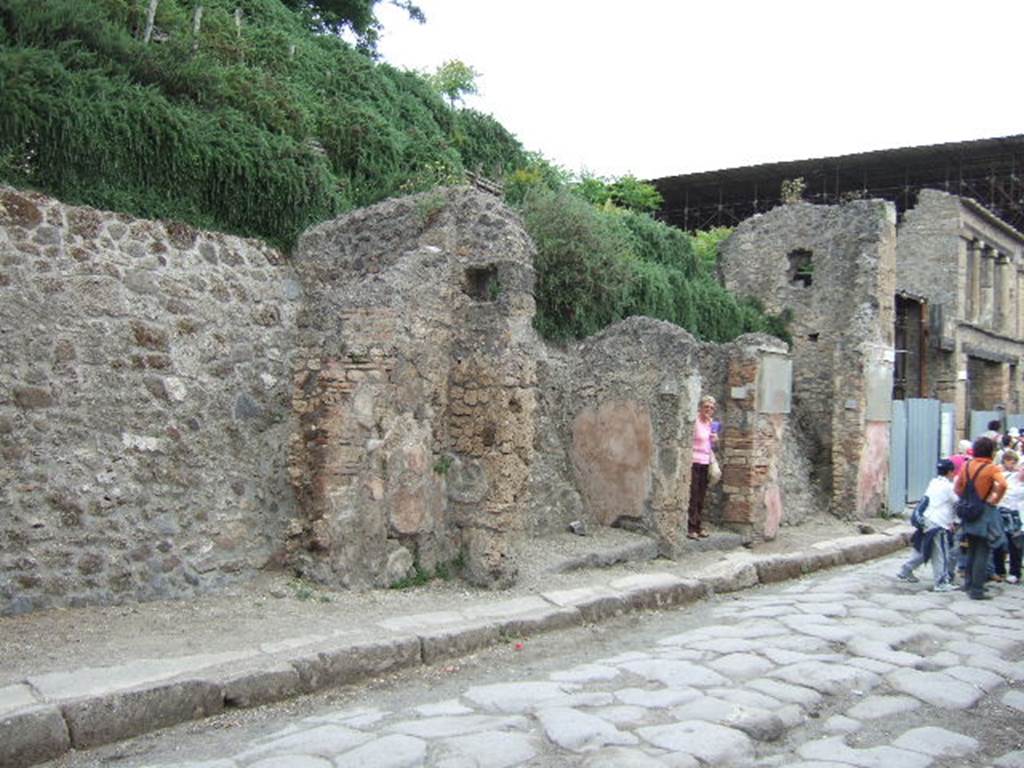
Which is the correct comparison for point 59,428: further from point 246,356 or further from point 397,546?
point 397,546

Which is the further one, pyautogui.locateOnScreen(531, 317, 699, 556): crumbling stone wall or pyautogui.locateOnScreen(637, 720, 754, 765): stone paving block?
pyautogui.locateOnScreen(531, 317, 699, 556): crumbling stone wall

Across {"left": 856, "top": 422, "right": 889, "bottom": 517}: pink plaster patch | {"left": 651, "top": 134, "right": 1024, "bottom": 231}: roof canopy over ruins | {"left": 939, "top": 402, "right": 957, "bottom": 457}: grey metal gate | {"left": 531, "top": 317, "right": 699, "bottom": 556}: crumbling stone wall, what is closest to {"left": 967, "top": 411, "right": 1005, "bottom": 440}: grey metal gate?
{"left": 939, "top": 402, "right": 957, "bottom": 457}: grey metal gate

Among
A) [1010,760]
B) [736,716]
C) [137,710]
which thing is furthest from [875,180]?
[137,710]

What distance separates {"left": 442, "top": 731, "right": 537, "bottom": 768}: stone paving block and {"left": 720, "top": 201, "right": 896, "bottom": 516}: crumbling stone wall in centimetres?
1070

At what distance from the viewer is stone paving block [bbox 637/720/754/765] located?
163 inches

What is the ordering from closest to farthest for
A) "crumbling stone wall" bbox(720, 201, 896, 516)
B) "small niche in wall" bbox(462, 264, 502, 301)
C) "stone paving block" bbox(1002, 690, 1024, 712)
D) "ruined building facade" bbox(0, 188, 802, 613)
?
"stone paving block" bbox(1002, 690, 1024, 712)
"ruined building facade" bbox(0, 188, 802, 613)
"small niche in wall" bbox(462, 264, 502, 301)
"crumbling stone wall" bbox(720, 201, 896, 516)

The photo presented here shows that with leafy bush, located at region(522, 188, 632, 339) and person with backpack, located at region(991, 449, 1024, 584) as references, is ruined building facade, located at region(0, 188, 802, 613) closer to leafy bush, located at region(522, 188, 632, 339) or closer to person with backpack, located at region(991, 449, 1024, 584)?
leafy bush, located at region(522, 188, 632, 339)

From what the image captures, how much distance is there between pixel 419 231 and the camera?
24.8 feet

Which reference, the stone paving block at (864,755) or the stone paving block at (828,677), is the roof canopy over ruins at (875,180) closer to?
the stone paving block at (828,677)

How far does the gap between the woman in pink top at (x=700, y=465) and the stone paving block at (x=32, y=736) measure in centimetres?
701

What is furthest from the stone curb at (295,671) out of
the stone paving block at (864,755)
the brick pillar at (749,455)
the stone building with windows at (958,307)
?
the stone building with windows at (958,307)

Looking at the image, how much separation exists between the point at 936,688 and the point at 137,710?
4.35 meters

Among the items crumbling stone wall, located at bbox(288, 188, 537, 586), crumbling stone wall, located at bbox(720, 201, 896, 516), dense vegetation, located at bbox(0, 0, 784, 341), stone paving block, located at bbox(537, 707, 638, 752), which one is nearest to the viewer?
stone paving block, located at bbox(537, 707, 638, 752)

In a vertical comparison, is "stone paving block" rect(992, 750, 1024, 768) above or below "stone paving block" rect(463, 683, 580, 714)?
below
